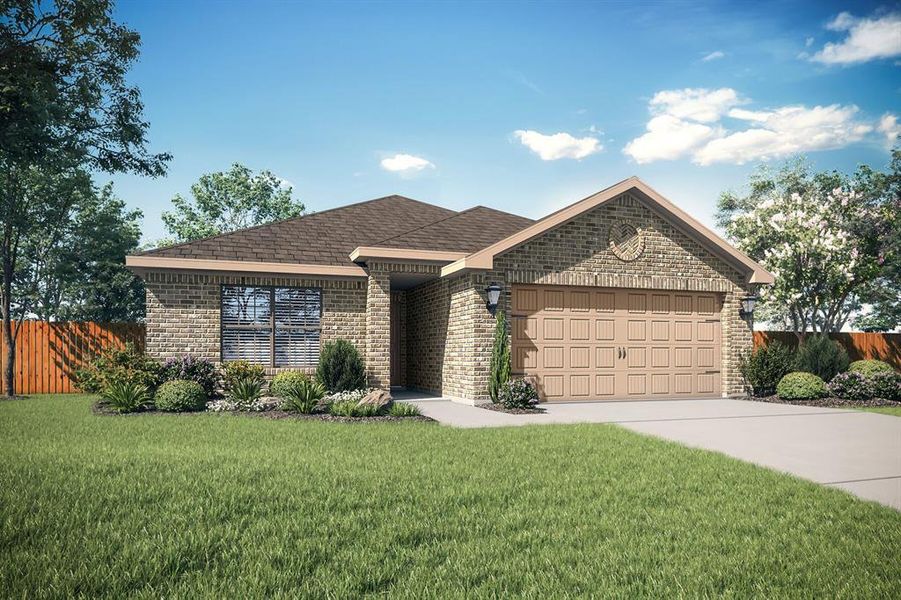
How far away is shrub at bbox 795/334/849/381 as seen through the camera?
1739cm

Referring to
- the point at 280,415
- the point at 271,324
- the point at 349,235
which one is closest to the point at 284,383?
the point at 280,415

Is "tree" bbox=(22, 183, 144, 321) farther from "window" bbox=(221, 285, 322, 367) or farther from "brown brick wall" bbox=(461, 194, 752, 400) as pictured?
"brown brick wall" bbox=(461, 194, 752, 400)

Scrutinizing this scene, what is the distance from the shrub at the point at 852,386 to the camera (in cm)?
1571

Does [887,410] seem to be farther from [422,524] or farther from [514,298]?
[422,524]

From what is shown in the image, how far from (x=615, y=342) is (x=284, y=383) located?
26.8ft

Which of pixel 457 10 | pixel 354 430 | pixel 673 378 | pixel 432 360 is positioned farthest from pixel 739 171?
pixel 354 430

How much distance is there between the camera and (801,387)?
15.8 metres

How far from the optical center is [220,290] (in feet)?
50.9

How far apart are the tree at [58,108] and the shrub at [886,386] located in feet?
63.7

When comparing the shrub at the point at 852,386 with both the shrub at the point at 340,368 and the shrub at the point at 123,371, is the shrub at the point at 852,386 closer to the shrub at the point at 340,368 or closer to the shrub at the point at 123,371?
the shrub at the point at 340,368

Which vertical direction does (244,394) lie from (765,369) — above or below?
below

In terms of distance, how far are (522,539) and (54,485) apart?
4562mm

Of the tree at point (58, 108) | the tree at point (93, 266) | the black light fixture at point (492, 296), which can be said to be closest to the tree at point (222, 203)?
the tree at point (93, 266)

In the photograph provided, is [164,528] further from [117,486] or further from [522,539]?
[522,539]
